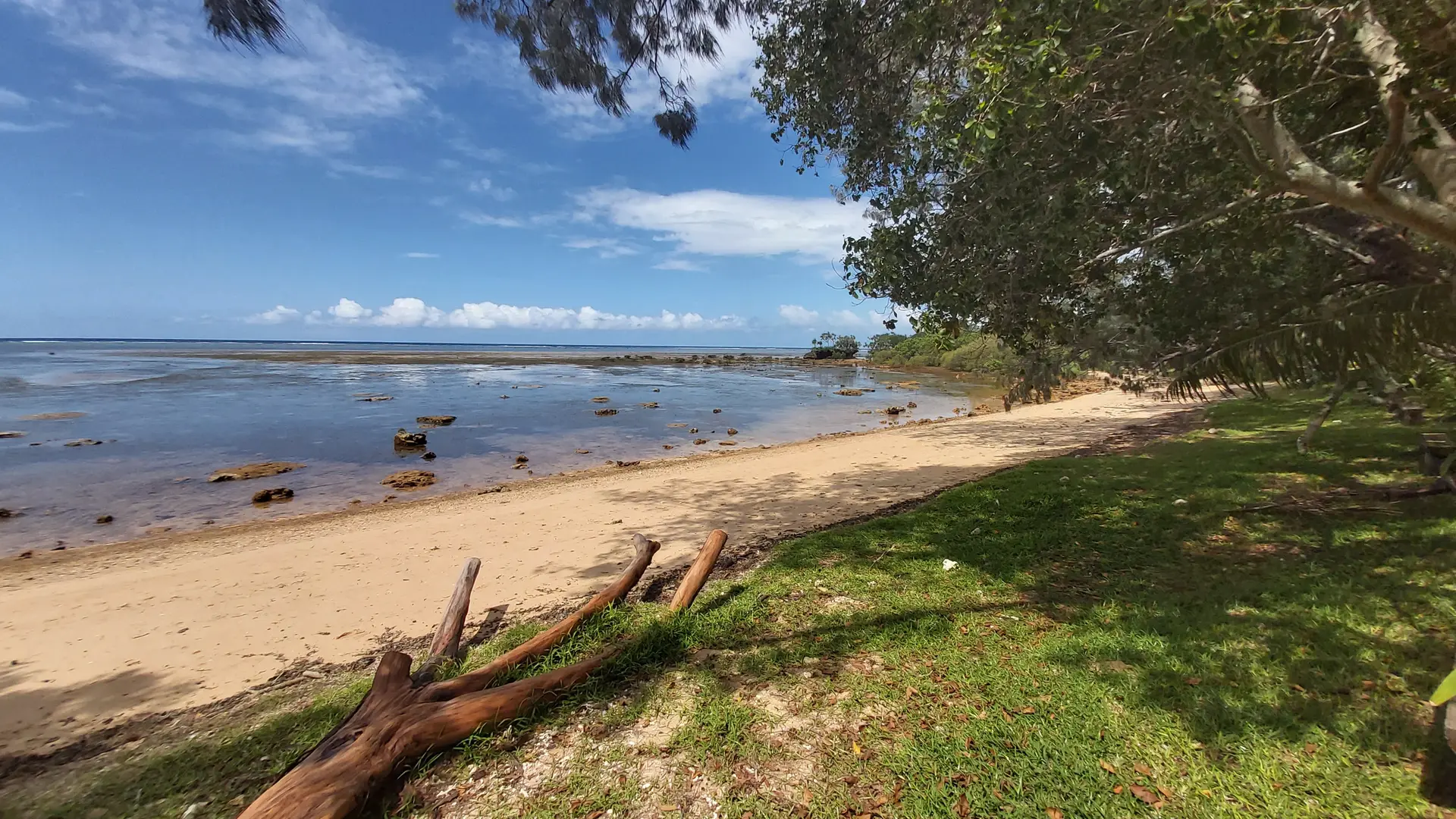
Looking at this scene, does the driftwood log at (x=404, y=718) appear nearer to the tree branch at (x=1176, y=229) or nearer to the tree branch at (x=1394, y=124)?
the tree branch at (x=1176, y=229)

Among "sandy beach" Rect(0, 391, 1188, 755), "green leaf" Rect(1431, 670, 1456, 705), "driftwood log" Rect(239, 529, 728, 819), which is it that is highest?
"green leaf" Rect(1431, 670, 1456, 705)

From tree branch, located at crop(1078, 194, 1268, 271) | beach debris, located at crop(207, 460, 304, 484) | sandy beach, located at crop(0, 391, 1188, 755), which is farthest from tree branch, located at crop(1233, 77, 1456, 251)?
beach debris, located at crop(207, 460, 304, 484)

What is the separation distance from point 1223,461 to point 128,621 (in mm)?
13173

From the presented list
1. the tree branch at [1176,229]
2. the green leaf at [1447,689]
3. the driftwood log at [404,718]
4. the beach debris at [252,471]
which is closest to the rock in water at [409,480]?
the beach debris at [252,471]

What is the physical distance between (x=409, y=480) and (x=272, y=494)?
2.47m

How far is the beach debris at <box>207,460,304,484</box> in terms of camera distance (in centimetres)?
1361

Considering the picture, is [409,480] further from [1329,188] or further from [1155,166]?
[1329,188]

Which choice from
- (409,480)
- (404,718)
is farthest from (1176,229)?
(409,480)

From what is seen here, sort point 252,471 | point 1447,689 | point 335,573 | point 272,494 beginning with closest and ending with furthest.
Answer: point 1447,689 → point 335,573 → point 272,494 → point 252,471

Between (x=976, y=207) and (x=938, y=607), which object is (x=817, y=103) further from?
(x=938, y=607)

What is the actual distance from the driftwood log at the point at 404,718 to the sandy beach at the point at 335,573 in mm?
1401

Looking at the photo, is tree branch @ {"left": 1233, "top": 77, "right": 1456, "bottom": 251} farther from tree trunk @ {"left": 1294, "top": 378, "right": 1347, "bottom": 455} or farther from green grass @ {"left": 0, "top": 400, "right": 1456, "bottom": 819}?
tree trunk @ {"left": 1294, "top": 378, "right": 1347, "bottom": 455}

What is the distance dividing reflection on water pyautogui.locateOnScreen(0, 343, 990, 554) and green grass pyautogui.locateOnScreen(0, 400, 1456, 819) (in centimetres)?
1036

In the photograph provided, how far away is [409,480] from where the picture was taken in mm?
13305
